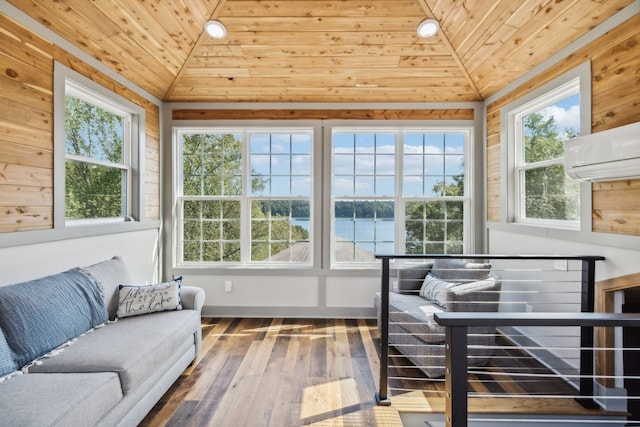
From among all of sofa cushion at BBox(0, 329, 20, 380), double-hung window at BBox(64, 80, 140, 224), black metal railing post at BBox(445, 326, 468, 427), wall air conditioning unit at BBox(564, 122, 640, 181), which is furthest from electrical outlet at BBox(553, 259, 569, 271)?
double-hung window at BBox(64, 80, 140, 224)

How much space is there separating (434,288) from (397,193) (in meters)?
1.32

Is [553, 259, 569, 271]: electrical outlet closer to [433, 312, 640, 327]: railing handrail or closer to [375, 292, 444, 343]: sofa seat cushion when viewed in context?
[375, 292, 444, 343]: sofa seat cushion

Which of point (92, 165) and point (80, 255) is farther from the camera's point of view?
point (92, 165)

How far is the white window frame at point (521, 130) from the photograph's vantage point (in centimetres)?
251

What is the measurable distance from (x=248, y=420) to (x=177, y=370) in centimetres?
72

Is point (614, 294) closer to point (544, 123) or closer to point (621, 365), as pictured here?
point (621, 365)

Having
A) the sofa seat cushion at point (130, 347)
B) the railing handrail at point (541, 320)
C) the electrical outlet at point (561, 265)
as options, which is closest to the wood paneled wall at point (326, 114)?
the electrical outlet at point (561, 265)

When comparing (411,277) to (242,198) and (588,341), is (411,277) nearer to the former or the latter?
(588,341)

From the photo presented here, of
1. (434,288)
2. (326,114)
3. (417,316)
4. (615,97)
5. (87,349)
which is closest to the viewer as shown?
(87,349)

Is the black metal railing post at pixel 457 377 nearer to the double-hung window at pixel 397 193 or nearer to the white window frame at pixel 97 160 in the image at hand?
the white window frame at pixel 97 160

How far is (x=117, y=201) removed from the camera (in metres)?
3.47

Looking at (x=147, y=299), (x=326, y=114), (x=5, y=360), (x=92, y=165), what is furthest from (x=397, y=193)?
(x=5, y=360)

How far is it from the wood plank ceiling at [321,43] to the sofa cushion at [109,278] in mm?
1776

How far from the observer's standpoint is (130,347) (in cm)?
209
